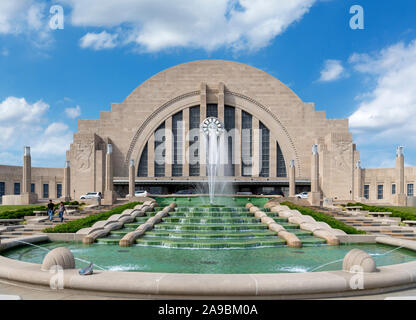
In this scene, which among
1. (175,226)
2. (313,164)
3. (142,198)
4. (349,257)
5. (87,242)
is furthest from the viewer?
(313,164)

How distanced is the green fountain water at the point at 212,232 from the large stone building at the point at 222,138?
81.7 feet

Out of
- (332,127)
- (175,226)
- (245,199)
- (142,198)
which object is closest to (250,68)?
(332,127)

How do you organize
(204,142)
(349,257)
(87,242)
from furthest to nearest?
1. (204,142)
2. (87,242)
3. (349,257)

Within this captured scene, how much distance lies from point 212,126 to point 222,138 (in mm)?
2097

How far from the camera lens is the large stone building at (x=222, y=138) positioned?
4572cm

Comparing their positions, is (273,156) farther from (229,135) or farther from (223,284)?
(223,284)

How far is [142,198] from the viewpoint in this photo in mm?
28406

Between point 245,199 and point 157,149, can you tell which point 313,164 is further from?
point 157,149

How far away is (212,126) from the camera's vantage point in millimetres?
45344

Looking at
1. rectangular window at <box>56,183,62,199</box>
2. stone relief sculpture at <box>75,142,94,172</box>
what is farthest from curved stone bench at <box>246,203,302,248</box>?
rectangular window at <box>56,183,62,199</box>

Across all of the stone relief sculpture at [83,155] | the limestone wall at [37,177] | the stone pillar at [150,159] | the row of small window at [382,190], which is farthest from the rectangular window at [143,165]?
the row of small window at [382,190]

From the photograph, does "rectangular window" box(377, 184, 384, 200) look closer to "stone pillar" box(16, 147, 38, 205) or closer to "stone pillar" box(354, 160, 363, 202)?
"stone pillar" box(354, 160, 363, 202)

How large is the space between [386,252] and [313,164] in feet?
67.1

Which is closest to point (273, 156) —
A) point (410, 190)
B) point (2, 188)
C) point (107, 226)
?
point (410, 190)
